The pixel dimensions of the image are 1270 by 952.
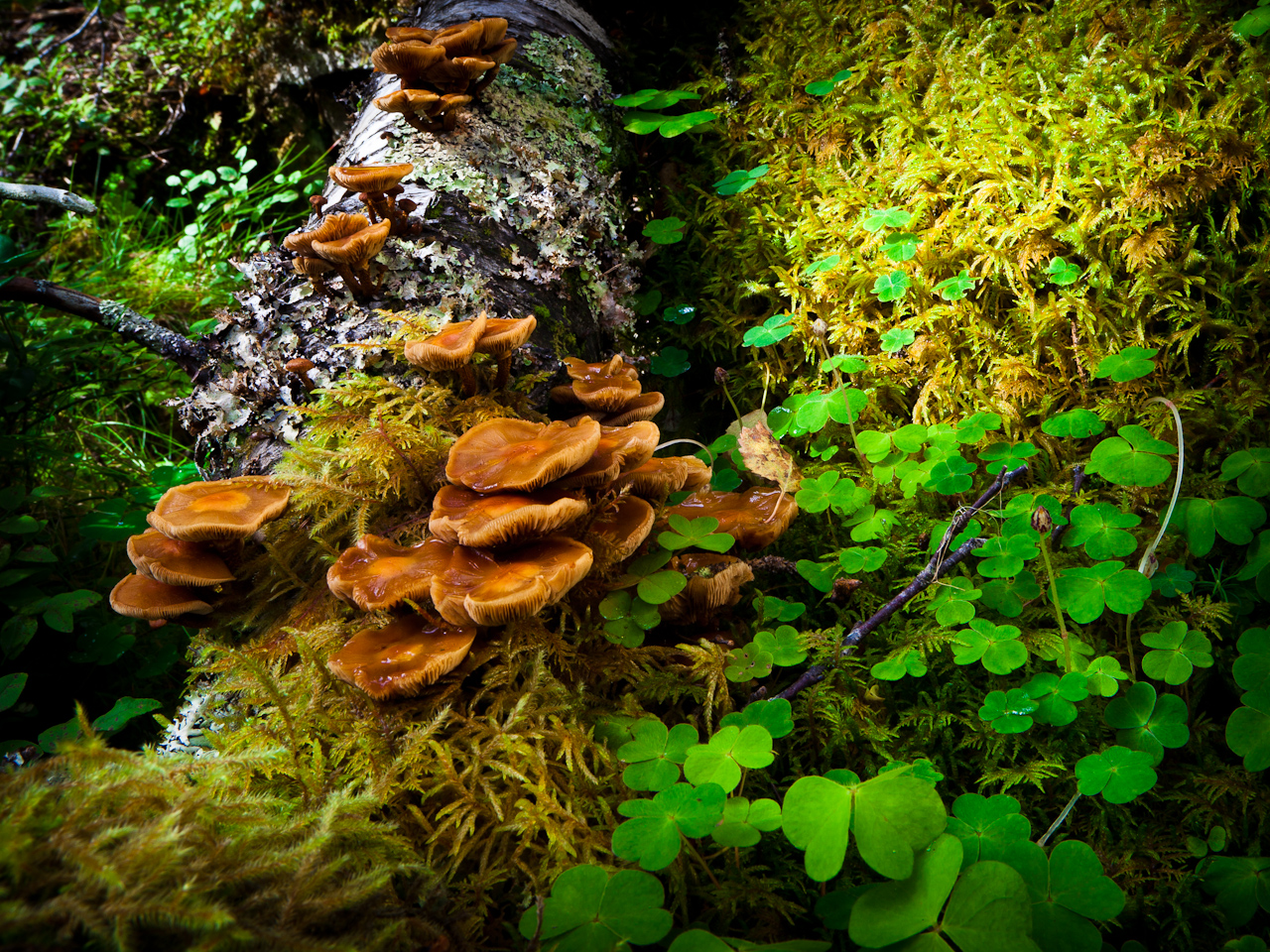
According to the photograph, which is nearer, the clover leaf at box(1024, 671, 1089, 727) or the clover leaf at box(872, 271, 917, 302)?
the clover leaf at box(1024, 671, 1089, 727)

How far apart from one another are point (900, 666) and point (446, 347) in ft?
5.15

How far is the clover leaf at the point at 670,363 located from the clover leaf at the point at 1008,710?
1.76 metres

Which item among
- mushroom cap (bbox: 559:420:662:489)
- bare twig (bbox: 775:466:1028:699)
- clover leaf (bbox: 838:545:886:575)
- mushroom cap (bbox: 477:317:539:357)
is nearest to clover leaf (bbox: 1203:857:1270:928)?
bare twig (bbox: 775:466:1028:699)

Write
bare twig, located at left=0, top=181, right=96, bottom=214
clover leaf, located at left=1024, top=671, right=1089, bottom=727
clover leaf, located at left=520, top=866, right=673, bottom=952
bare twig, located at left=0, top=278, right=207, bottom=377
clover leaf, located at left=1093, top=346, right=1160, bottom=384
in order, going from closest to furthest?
clover leaf, located at left=520, top=866, right=673, bottom=952
clover leaf, located at left=1024, top=671, right=1089, bottom=727
clover leaf, located at left=1093, top=346, right=1160, bottom=384
bare twig, located at left=0, top=181, right=96, bottom=214
bare twig, located at left=0, top=278, right=207, bottom=377

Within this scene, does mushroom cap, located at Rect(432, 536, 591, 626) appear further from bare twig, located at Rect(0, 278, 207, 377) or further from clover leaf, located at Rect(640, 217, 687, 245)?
clover leaf, located at Rect(640, 217, 687, 245)

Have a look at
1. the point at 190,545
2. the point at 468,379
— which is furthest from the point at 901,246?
the point at 190,545

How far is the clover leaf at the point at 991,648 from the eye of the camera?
76.1 inches

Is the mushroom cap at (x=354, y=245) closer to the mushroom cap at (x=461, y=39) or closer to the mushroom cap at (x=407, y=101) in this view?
the mushroom cap at (x=407, y=101)

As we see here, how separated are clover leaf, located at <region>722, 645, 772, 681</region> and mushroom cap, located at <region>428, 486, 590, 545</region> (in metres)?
0.59

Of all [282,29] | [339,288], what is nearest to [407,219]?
[339,288]

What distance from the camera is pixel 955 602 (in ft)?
6.75

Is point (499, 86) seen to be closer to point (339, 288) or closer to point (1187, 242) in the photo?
point (339, 288)

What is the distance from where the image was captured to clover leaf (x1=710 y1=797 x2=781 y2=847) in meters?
1.55

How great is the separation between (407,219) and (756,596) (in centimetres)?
188
